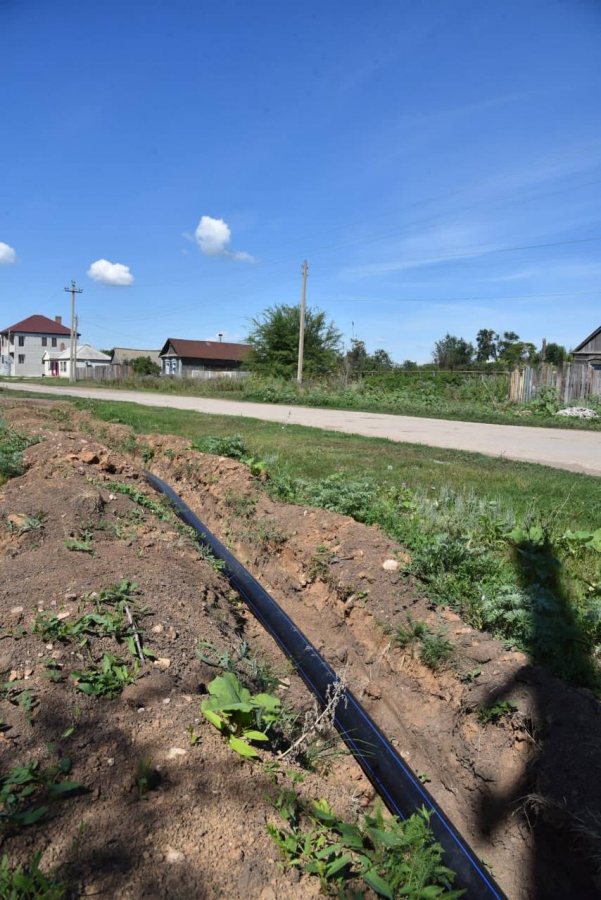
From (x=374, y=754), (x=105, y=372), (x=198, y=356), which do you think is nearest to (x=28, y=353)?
(x=198, y=356)

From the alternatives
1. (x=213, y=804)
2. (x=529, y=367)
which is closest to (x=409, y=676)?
(x=213, y=804)

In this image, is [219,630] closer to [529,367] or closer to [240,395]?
[529,367]

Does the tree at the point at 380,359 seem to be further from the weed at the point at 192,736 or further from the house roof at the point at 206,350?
the weed at the point at 192,736

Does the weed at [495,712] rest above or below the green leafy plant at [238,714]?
below

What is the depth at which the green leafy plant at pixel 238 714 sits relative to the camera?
2.30 meters

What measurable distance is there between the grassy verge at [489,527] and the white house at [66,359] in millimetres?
70874

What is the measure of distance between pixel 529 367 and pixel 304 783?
72.3 ft

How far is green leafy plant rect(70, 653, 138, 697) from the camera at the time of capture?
2475mm

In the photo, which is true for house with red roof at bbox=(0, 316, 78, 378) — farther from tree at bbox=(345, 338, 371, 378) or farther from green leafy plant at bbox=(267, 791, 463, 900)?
green leafy plant at bbox=(267, 791, 463, 900)

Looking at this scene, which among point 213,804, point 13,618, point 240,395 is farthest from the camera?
point 240,395

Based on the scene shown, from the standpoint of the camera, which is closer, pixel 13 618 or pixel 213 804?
pixel 213 804

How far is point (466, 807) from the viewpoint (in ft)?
9.23

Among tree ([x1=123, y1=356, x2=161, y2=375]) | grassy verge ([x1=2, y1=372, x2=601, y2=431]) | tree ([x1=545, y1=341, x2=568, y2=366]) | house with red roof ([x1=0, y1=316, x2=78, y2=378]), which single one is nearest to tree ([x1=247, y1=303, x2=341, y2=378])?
grassy verge ([x1=2, y1=372, x2=601, y2=431])

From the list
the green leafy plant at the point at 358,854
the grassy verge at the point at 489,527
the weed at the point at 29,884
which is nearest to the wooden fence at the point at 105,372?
the grassy verge at the point at 489,527
